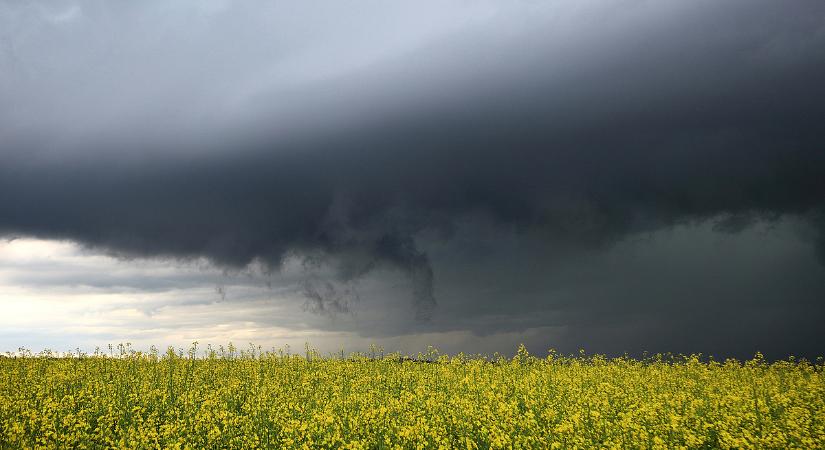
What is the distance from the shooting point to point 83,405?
17281mm

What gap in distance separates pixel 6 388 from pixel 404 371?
1434 cm

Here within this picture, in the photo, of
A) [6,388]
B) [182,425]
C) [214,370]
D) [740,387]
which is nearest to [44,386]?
[6,388]

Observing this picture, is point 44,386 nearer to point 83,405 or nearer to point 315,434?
point 83,405

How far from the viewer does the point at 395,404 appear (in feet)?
49.0

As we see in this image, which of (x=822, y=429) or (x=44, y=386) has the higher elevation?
(x=44, y=386)

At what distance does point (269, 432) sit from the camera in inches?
567

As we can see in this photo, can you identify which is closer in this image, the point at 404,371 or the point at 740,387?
the point at 740,387

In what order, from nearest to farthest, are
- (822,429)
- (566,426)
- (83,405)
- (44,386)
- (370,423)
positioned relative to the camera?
1. (566,426)
2. (822,429)
3. (370,423)
4. (83,405)
5. (44,386)

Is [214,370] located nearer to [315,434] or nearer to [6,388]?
[6,388]

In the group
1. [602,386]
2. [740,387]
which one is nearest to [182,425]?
[602,386]

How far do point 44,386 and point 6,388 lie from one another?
133 cm

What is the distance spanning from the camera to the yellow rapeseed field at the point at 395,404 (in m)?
13.1

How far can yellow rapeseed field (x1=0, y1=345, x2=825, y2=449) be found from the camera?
13055 millimetres

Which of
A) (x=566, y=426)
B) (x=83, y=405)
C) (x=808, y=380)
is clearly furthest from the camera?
(x=808, y=380)
